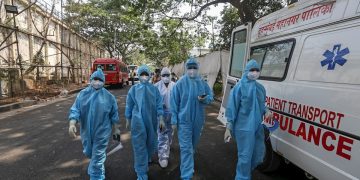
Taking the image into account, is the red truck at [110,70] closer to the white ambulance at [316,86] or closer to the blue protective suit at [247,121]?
the white ambulance at [316,86]

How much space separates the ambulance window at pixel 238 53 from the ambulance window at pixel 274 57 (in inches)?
14.4

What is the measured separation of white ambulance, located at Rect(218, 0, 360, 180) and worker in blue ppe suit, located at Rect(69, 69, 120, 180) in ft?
7.26

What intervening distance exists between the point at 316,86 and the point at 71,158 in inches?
155

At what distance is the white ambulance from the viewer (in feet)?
8.45

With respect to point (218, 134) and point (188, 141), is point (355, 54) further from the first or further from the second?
point (218, 134)

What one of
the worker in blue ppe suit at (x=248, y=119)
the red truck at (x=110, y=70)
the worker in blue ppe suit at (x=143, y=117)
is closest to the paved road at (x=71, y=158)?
the worker in blue ppe suit at (x=143, y=117)

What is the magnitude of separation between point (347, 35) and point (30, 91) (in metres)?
14.7

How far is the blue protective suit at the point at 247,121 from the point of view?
3.40 meters

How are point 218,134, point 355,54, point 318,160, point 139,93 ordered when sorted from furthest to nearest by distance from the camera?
point 218,134 < point 139,93 < point 318,160 < point 355,54

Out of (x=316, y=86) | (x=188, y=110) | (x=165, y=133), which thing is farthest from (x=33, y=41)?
(x=316, y=86)

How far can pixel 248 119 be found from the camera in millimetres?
3412

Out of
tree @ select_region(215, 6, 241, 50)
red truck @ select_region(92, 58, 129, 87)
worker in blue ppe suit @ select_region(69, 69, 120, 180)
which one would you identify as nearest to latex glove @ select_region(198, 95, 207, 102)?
worker in blue ppe suit @ select_region(69, 69, 120, 180)

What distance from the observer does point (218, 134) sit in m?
6.75

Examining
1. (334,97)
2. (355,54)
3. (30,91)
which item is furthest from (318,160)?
(30,91)
